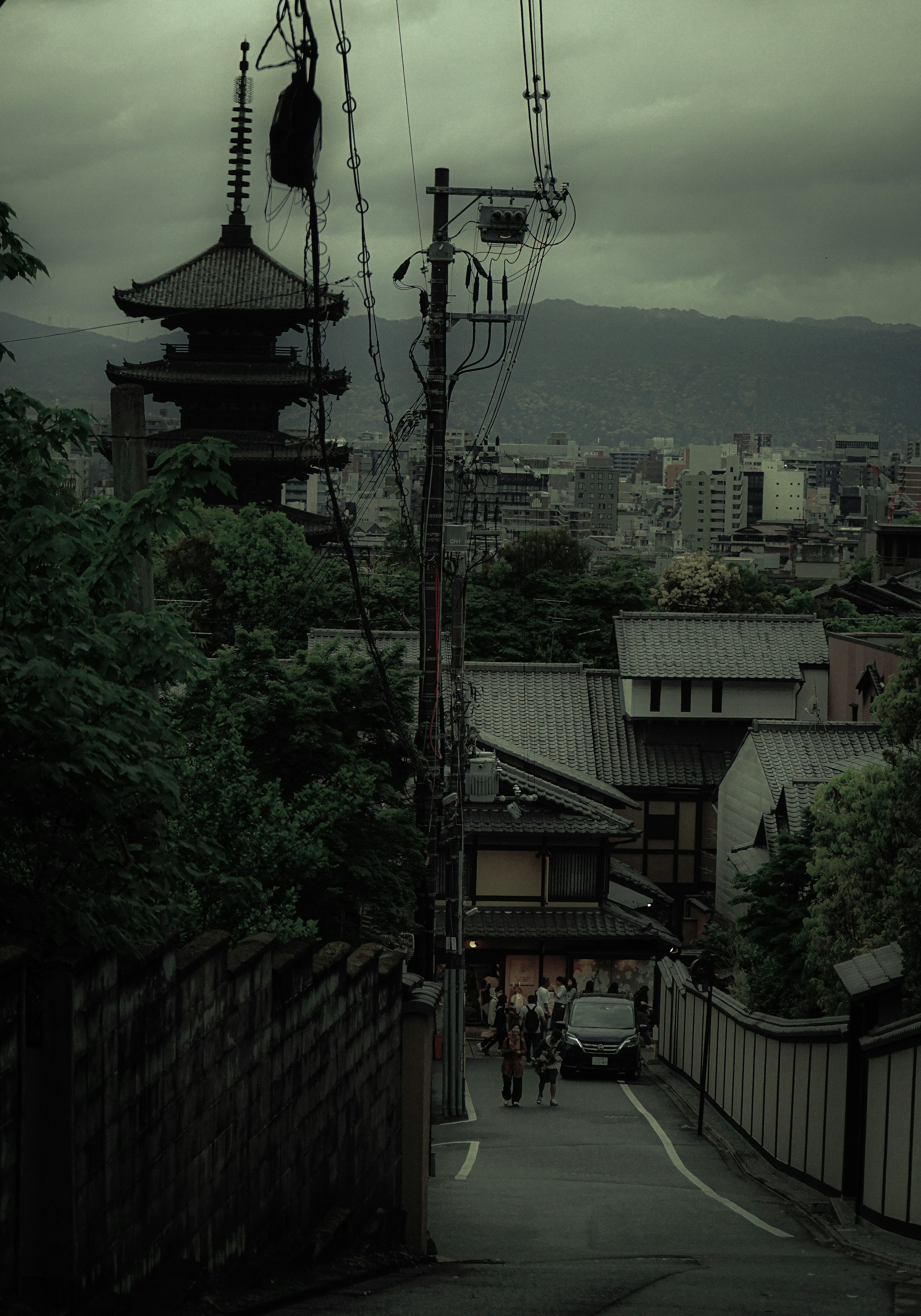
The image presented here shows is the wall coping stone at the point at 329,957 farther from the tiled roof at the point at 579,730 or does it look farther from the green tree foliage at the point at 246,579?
the green tree foliage at the point at 246,579

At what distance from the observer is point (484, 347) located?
21.0m

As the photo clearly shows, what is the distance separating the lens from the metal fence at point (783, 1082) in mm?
14477

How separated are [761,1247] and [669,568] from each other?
73914mm

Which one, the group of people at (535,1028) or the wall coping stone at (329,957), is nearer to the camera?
the wall coping stone at (329,957)

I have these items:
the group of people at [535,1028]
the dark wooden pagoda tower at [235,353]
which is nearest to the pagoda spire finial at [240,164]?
the dark wooden pagoda tower at [235,353]

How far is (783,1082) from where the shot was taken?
16.9 m

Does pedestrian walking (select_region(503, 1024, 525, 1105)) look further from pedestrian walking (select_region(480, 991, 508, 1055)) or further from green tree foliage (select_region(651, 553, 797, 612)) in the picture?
green tree foliage (select_region(651, 553, 797, 612))

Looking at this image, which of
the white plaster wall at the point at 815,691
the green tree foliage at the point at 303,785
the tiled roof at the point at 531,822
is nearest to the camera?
the green tree foliage at the point at 303,785

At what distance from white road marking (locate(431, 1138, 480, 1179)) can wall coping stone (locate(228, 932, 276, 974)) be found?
9662 mm

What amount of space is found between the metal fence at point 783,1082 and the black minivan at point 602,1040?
2.32m

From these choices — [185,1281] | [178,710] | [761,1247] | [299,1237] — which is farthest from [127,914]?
[178,710]

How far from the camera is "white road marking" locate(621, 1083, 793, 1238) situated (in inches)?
→ 520

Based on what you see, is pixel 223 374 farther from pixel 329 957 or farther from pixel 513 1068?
pixel 329 957

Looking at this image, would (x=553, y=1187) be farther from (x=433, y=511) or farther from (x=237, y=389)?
(x=237, y=389)
